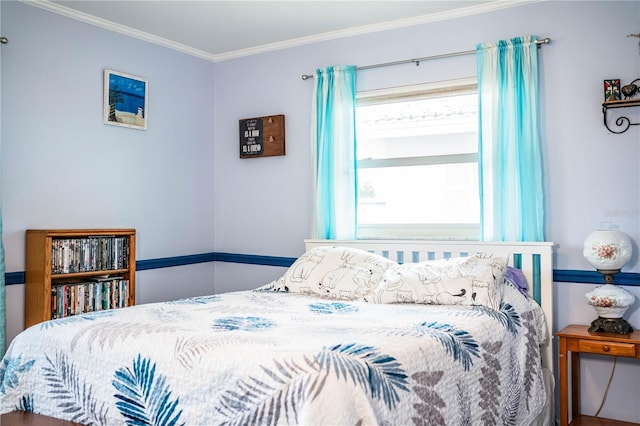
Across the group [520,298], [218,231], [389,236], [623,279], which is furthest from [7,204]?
[623,279]

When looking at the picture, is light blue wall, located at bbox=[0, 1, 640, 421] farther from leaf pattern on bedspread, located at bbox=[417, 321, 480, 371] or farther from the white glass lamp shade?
leaf pattern on bedspread, located at bbox=[417, 321, 480, 371]

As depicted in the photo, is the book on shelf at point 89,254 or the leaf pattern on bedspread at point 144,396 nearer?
the leaf pattern on bedspread at point 144,396

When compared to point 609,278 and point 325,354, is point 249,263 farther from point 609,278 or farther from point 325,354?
point 325,354

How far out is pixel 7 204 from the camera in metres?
3.12

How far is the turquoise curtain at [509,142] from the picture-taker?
10.6ft

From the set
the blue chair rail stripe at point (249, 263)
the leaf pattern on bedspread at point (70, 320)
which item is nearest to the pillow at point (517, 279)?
the blue chair rail stripe at point (249, 263)

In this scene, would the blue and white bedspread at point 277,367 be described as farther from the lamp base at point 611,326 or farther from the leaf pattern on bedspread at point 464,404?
the lamp base at point 611,326

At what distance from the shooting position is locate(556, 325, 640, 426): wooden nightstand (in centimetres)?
275

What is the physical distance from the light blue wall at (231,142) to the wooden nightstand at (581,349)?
0.28ft

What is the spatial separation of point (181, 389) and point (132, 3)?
2500mm

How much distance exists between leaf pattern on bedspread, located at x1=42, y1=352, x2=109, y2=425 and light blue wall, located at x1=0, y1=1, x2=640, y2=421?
49.1 inches

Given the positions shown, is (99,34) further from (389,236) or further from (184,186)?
(389,236)

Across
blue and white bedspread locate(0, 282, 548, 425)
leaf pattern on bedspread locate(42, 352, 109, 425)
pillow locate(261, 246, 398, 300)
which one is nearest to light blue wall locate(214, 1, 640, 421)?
blue and white bedspread locate(0, 282, 548, 425)

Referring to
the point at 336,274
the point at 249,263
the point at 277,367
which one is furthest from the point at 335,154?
the point at 277,367
